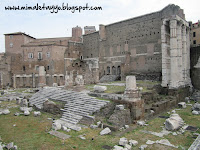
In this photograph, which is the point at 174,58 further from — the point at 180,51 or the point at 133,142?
the point at 133,142

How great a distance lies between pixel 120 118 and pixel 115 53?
19569 millimetres

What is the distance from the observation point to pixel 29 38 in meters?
35.2

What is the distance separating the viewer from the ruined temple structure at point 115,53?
18516mm

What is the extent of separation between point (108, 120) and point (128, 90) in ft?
7.23

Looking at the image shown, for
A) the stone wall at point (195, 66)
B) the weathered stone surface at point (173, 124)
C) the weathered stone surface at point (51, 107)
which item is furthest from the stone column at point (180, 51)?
the weathered stone surface at point (51, 107)

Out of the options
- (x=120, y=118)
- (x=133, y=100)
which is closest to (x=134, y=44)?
(x=133, y=100)

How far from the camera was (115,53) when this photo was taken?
92.6 ft

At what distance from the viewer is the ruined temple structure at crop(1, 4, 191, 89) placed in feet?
60.7

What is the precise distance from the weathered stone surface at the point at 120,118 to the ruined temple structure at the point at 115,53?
21.0ft

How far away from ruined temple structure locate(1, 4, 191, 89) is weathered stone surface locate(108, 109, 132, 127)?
639 cm

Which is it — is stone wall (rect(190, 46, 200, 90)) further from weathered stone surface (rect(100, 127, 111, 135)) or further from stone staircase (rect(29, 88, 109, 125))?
weathered stone surface (rect(100, 127, 111, 135))

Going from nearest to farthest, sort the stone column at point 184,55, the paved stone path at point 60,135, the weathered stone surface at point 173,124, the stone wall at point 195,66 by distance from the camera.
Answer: the paved stone path at point 60,135, the weathered stone surface at point 173,124, the stone column at point 184,55, the stone wall at point 195,66

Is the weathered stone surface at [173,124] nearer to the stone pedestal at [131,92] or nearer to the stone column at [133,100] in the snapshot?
the stone column at [133,100]

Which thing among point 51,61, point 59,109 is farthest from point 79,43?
point 59,109
